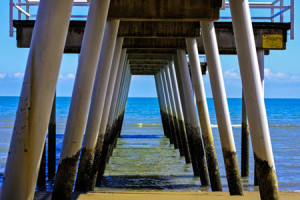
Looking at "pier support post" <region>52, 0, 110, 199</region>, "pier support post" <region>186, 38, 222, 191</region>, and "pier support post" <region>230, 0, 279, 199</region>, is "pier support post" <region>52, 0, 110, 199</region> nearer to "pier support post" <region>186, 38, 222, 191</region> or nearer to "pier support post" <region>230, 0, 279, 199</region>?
"pier support post" <region>230, 0, 279, 199</region>

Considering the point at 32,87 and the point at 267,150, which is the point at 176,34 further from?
the point at 32,87

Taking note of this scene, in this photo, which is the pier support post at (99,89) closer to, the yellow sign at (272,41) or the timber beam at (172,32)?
the timber beam at (172,32)

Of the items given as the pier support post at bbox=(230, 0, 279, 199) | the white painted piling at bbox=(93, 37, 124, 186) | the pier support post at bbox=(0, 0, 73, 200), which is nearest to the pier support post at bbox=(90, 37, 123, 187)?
the white painted piling at bbox=(93, 37, 124, 186)

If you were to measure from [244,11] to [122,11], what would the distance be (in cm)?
313

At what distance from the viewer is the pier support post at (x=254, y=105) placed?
618 cm

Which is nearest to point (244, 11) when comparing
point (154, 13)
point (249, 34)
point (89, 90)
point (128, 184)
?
point (249, 34)

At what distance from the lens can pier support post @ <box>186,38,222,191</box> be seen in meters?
9.47

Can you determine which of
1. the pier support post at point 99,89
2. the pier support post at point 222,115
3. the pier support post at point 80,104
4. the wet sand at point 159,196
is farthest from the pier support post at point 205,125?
the pier support post at point 80,104

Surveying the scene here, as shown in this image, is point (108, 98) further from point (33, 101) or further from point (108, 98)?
point (33, 101)

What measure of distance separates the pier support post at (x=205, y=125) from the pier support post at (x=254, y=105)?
3090mm

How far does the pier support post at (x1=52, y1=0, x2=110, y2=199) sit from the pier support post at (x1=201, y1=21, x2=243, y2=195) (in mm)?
2599

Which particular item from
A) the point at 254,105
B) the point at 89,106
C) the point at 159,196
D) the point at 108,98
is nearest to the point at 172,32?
the point at 108,98

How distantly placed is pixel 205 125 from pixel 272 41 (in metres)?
2.83

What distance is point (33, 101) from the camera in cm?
373
